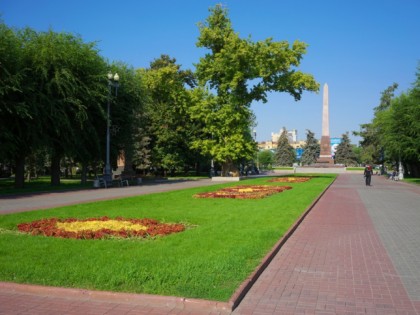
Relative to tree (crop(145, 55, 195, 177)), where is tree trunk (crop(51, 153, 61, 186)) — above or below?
below

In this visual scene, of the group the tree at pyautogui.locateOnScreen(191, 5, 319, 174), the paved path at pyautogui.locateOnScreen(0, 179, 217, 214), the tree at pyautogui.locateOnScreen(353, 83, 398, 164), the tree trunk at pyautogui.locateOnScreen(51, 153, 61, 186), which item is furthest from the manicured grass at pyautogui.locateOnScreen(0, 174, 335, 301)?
the tree at pyautogui.locateOnScreen(353, 83, 398, 164)

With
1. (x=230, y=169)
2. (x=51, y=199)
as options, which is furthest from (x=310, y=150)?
(x=51, y=199)

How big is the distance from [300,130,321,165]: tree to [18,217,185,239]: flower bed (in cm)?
11277

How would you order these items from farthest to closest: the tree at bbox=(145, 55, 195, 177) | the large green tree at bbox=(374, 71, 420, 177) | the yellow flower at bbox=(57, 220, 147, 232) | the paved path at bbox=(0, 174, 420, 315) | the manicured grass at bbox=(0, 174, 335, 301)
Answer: the tree at bbox=(145, 55, 195, 177), the large green tree at bbox=(374, 71, 420, 177), the yellow flower at bbox=(57, 220, 147, 232), the manicured grass at bbox=(0, 174, 335, 301), the paved path at bbox=(0, 174, 420, 315)

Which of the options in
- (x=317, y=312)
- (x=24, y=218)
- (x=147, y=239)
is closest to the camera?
(x=317, y=312)

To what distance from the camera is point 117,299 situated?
5.35 metres

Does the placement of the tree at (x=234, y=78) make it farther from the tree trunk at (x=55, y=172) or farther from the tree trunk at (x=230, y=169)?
the tree trunk at (x=55, y=172)

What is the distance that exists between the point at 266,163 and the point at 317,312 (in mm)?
124992

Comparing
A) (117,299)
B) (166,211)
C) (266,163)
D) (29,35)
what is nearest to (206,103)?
(29,35)

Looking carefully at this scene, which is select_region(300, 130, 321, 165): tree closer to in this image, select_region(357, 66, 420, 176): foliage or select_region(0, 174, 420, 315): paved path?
select_region(357, 66, 420, 176): foliage

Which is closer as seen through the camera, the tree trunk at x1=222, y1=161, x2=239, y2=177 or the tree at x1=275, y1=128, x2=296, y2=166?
the tree trunk at x1=222, y1=161, x2=239, y2=177

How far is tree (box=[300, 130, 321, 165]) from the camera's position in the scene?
120250 mm

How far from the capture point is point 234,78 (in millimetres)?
39688

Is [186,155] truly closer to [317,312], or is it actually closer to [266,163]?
[317,312]
